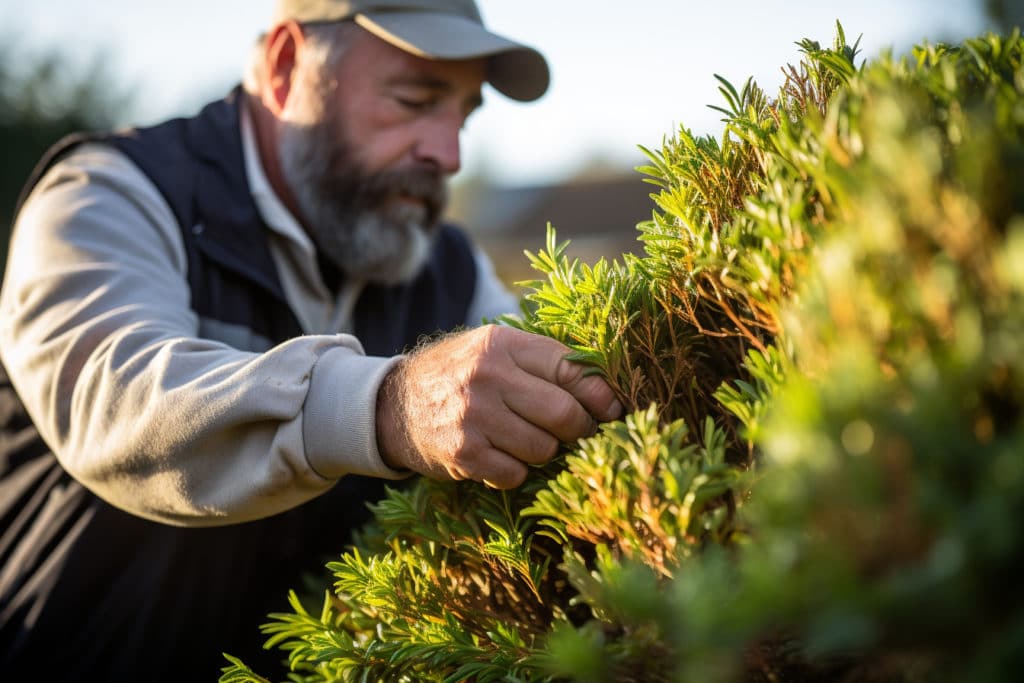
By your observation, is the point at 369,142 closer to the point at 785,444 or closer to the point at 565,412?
the point at 565,412

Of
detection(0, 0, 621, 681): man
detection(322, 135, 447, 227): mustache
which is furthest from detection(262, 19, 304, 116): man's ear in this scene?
detection(322, 135, 447, 227): mustache

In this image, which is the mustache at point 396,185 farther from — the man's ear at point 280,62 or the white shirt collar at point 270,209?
the man's ear at point 280,62

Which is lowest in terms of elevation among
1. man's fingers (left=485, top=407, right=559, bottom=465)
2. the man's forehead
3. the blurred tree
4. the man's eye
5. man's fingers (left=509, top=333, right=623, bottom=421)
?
the blurred tree

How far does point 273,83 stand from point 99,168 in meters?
1.05

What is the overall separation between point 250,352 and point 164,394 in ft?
2.24

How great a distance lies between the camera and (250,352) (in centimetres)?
222

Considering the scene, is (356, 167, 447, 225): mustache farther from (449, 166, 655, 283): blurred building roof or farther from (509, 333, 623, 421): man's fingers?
(449, 166, 655, 283): blurred building roof

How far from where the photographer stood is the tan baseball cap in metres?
3.00

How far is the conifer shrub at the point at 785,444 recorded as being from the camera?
51 cm

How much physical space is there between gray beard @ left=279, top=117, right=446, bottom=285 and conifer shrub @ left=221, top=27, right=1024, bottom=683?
196cm

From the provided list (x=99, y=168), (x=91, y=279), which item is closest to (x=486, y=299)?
(x=99, y=168)

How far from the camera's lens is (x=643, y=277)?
3.94ft

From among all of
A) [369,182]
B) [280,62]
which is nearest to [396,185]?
[369,182]

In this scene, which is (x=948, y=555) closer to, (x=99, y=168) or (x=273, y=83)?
(x=99, y=168)
